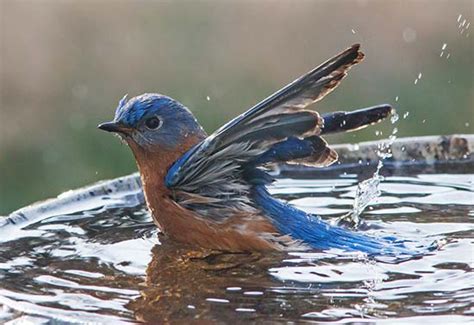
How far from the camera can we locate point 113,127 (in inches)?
204

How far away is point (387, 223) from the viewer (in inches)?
205

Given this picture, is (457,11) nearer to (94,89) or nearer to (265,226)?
(94,89)

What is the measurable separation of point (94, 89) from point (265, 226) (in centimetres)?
849

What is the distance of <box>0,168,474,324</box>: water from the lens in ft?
12.3

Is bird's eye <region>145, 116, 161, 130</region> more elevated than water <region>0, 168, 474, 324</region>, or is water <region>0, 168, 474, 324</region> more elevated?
bird's eye <region>145, 116, 161, 130</region>

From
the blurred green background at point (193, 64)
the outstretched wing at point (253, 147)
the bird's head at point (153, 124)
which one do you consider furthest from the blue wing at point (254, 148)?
the blurred green background at point (193, 64)

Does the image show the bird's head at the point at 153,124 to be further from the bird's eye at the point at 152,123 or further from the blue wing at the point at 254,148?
the blue wing at the point at 254,148

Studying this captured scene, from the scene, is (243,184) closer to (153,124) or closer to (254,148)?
(254,148)

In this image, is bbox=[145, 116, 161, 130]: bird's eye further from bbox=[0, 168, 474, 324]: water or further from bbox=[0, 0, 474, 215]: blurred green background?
bbox=[0, 0, 474, 215]: blurred green background

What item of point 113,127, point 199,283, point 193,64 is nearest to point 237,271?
point 199,283

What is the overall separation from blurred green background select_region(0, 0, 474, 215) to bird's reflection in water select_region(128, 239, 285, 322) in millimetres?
6357

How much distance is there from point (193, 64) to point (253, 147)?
29.5 feet

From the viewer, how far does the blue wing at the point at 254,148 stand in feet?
14.3

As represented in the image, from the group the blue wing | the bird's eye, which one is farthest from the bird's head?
the blue wing
